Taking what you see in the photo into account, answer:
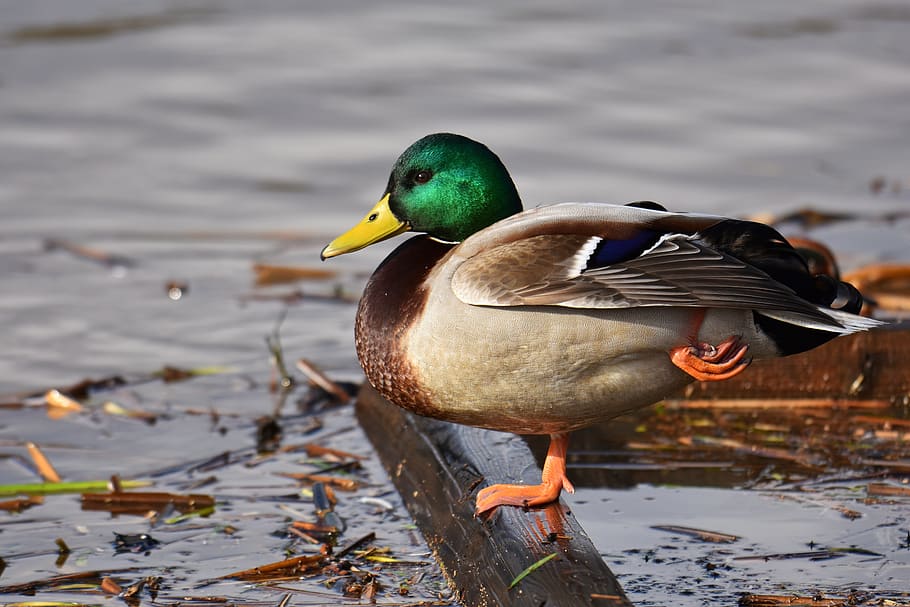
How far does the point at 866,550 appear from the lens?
3611mm

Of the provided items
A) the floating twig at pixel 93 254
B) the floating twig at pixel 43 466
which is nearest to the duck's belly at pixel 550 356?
the floating twig at pixel 43 466

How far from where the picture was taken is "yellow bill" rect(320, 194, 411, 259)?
3.64 m

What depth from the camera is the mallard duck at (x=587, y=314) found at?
3.12m

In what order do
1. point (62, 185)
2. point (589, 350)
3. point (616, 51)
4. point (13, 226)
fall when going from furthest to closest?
1. point (616, 51)
2. point (62, 185)
3. point (13, 226)
4. point (589, 350)

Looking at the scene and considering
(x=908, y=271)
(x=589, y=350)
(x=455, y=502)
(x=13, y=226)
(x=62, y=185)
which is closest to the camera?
(x=589, y=350)

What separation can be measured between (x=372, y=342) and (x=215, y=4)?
912cm

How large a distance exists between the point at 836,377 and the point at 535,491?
1512mm

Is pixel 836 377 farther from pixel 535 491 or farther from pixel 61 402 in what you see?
pixel 61 402

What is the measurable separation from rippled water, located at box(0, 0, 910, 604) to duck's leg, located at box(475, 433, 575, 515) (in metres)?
2.06

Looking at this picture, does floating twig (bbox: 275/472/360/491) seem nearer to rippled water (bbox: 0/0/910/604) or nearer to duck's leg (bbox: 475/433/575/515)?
duck's leg (bbox: 475/433/575/515)

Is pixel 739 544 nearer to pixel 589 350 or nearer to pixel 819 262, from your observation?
pixel 589 350

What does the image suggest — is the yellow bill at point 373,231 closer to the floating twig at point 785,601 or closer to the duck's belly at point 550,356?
the duck's belly at point 550,356

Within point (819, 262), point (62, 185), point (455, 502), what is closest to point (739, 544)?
point (455, 502)

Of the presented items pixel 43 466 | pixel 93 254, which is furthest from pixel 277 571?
pixel 93 254
